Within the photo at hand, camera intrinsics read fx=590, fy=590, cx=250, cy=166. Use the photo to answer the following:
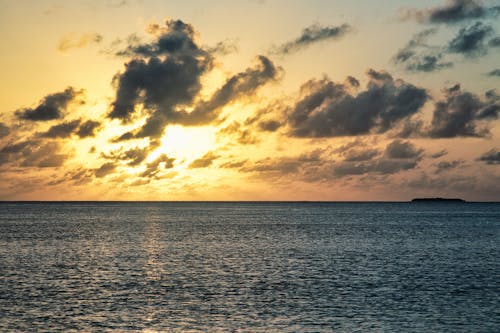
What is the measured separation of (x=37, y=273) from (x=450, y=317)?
44.5 m

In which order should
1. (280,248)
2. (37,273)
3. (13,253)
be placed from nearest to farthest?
1. (37,273)
2. (13,253)
3. (280,248)

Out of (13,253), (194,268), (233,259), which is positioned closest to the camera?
(194,268)

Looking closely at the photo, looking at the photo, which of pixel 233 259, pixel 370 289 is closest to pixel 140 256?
pixel 233 259

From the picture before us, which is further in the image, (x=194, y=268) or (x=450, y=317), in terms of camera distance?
(x=194, y=268)

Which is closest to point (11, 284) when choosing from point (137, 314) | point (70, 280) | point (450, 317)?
point (70, 280)

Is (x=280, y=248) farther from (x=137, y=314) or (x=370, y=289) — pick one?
(x=137, y=314)

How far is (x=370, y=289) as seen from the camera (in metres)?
55.5

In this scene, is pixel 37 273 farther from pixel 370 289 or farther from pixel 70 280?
pixel 370 289

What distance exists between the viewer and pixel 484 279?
6366 centimetres

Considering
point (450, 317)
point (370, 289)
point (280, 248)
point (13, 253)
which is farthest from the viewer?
point (280, 248)

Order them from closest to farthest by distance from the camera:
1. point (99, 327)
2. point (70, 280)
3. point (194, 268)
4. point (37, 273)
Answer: point (99, 327) < point (70, 280) < point (37, 273) < point (194, 268)

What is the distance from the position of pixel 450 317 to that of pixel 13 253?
6761 centimetres

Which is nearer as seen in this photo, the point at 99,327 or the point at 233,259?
the point at 99,327

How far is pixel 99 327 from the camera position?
129ft
